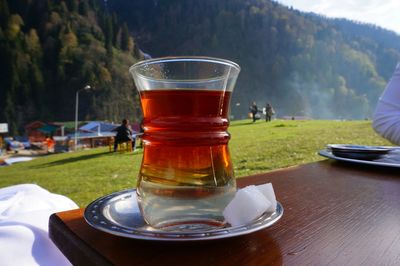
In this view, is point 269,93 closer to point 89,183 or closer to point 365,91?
point 365,91

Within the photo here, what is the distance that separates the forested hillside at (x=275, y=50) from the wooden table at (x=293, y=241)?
5272 centimetres

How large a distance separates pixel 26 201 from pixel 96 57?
46787 millimetres

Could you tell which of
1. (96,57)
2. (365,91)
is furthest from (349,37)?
(96,57)

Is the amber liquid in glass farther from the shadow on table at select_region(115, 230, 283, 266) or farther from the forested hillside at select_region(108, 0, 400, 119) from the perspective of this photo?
the forested hillside at select_region(108, 0, 400, 119)

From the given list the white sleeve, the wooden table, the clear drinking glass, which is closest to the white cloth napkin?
the wooden table

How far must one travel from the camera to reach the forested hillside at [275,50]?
56.0m

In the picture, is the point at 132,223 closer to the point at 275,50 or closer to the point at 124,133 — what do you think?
the point at 124,133

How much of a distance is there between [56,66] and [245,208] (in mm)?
46362

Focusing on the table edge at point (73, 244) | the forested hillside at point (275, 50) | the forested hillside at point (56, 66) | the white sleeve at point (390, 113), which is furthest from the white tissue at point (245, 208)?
the forested hillside at point (275, 50)

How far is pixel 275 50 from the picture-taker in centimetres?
5741

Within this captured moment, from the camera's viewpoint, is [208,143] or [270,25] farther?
[270,25]

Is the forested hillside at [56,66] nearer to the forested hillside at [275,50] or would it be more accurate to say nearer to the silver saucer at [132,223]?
the forested hillside at [275,50]

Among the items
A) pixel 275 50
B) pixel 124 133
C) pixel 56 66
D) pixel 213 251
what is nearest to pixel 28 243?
pixel 213 251

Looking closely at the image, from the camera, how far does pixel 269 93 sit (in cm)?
5650
